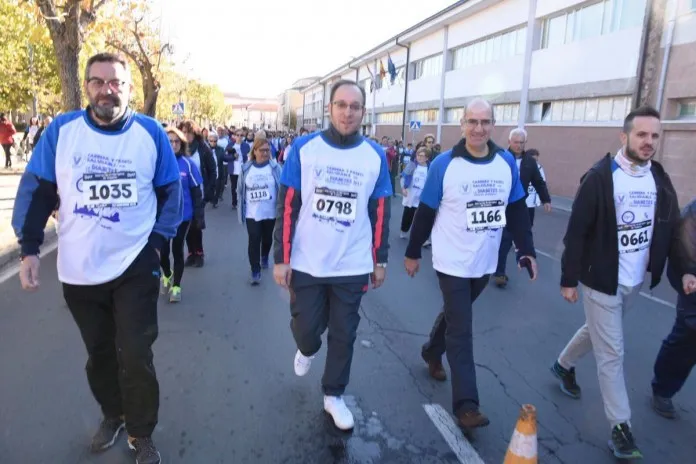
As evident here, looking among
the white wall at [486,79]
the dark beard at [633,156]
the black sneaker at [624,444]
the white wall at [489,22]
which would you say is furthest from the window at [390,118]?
the black sneaker at [624,444]

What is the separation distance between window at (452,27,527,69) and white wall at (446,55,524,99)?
1.07ft

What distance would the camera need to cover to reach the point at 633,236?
127 inches

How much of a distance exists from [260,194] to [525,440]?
4976 mm

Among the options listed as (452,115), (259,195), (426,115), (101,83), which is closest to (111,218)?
(101,83)

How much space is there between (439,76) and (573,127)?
13193 mm

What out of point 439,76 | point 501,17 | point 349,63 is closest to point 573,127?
point 501,17

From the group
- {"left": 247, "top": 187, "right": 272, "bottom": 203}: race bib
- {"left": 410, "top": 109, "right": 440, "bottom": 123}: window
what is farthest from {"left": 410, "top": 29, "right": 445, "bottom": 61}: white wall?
{"left": 247, "top": 187, "right": 272, "bottom": 203}: race bib

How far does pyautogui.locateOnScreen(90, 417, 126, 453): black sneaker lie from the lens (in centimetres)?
294

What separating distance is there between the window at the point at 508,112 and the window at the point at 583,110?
3.37 ft

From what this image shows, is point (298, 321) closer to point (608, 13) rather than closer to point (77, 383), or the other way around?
point (77, 383)

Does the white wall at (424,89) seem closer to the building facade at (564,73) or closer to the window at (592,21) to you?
the building facade at (564,73)

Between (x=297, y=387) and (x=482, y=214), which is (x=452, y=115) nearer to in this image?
(x=482, y=214)

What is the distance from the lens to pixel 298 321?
333cm

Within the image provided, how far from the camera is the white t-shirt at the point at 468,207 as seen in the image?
11.1 feet
